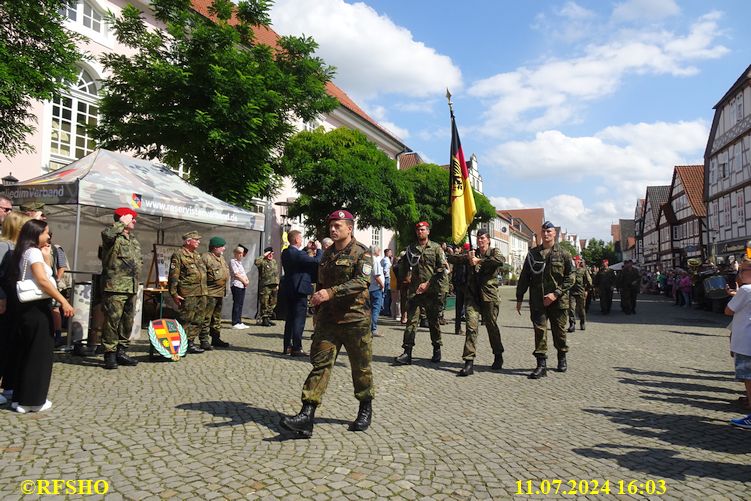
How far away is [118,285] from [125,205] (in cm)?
262

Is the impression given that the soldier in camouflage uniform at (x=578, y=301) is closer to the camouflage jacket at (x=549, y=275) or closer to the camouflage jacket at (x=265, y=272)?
the camouflage jacket at (x=549, y=275)

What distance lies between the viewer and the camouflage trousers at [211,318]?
27.0 ft

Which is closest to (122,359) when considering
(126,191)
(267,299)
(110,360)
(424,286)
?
(110,360)

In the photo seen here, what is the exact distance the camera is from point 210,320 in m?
8.59

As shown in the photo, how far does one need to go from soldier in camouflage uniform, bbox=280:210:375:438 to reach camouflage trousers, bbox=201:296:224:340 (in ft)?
14.1

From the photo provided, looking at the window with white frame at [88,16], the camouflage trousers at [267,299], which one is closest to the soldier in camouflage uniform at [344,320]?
the camouflage trousers at [267,299]

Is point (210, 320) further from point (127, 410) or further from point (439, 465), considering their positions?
point (439, 465)

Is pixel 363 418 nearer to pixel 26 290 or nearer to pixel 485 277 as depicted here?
pixel 26 290

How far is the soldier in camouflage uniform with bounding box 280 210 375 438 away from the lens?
426 centimetres

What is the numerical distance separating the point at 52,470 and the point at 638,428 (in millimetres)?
4720

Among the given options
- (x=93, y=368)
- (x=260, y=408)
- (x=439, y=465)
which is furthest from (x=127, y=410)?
(x=439, y=465)

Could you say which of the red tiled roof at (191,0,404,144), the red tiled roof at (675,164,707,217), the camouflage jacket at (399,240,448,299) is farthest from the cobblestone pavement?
the red tiled roof at (675,164,707,217)

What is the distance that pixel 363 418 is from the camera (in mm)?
4406

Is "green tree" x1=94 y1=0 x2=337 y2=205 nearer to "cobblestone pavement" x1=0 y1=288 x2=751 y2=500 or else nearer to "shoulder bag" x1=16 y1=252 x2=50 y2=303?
"cobblestone pavement" x1=0 y1=288 x2=751 y2=500
